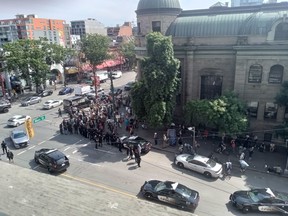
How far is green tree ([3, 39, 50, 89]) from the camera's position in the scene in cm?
4427

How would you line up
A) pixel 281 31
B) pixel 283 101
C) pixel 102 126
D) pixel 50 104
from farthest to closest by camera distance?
1. pixel 50 104
2. pixel 102 126
3. pixel 281 31
4. pixel 283 101

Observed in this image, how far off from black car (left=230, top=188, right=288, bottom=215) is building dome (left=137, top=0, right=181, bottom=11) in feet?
76.2

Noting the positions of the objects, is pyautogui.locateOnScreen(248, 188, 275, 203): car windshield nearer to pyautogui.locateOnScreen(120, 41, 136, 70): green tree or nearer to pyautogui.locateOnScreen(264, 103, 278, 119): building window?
pyautogui.locateOnScreen(264, 103, 278, 119): building window

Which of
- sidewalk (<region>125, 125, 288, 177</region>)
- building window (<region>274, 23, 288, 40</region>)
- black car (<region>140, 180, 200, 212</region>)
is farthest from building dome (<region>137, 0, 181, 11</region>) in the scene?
black car (<region>140, 180, 200, 212</region>)

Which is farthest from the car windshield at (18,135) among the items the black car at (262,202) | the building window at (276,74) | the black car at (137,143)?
the building window at (276,74)

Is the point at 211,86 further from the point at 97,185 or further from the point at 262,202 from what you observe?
the point at 97,185

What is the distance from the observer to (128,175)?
67.7 ft

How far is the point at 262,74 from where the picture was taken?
2553 cm

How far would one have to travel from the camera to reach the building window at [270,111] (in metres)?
26.0

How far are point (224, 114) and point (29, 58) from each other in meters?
36.6

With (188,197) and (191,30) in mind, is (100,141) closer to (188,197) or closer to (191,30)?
(188,197)

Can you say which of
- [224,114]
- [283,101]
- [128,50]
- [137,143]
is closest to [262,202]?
[224,114]

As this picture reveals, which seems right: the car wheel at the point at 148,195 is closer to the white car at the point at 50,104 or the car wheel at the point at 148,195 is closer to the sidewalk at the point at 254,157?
the sidewalk at the point at 254,157

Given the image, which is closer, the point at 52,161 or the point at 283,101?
the point at 52,161
